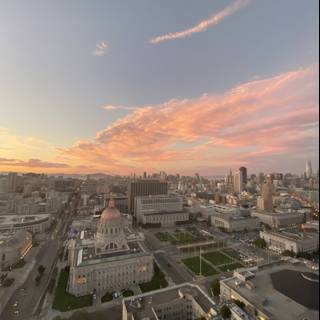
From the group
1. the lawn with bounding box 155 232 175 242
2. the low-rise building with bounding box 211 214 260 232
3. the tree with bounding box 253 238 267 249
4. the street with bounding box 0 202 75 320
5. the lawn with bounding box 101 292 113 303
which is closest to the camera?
the street with bounding box 0 202 75 320

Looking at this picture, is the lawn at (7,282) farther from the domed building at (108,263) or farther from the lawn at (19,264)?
the domed building at (108,263)

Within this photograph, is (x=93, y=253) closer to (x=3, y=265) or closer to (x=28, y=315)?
(x=28, y=315)

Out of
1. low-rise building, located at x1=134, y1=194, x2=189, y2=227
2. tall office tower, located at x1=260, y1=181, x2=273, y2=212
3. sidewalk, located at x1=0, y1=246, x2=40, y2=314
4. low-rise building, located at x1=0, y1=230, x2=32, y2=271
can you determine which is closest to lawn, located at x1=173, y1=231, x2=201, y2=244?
low-rise building, located at x1=134, y1=194, x2=189, y2=227

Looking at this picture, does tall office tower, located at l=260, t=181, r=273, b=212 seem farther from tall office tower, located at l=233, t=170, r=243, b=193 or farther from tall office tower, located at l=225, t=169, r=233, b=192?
tall office tower, located at l=233, t=170, r=243, b=193

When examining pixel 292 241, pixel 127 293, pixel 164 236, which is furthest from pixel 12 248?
pixel 292 241

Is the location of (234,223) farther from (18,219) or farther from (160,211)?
(18,219)

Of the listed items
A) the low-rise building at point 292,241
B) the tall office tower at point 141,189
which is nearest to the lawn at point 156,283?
the low-rise building at point 292,241
